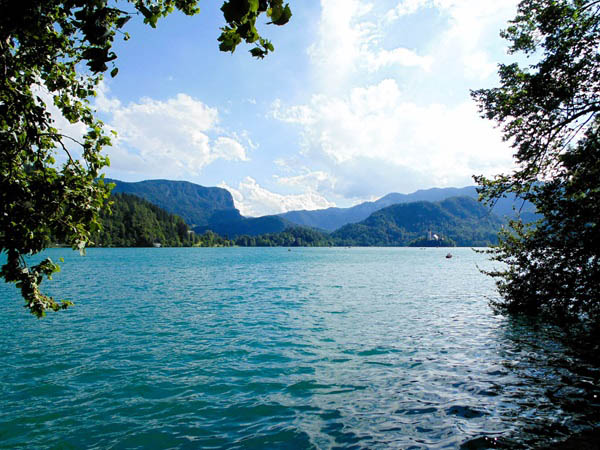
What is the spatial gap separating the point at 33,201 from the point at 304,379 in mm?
11035

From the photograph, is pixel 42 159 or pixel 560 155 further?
pixel 560 155

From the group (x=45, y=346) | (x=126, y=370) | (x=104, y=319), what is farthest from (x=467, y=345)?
(x=104, y=319)

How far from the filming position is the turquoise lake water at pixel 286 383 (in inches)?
358

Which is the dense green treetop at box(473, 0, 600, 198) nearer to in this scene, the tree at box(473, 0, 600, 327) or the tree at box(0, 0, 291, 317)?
the tree at box(473, 0, 600, 327)

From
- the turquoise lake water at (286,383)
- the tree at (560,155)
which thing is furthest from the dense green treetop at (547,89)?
the turquoise lake water at (286,383)

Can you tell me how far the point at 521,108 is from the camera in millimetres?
14031

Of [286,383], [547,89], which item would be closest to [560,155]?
[547,89]

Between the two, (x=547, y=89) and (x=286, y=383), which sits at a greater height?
(x=547, y=89)

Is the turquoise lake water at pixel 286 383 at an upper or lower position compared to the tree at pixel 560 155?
lower

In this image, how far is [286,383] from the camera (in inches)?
505

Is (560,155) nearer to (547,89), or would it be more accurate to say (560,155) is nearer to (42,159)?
(547,89)

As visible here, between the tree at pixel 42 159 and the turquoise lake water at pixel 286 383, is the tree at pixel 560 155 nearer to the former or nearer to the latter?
the turquoise lake water at pixel 286 383

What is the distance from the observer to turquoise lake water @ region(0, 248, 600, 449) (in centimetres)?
909

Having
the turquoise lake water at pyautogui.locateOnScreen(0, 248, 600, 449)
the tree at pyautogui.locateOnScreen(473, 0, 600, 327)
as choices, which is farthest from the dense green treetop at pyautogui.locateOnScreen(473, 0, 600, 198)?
the turquoise lake water at pyautogui.locateOnScreen(0, 248, 600, 449)
